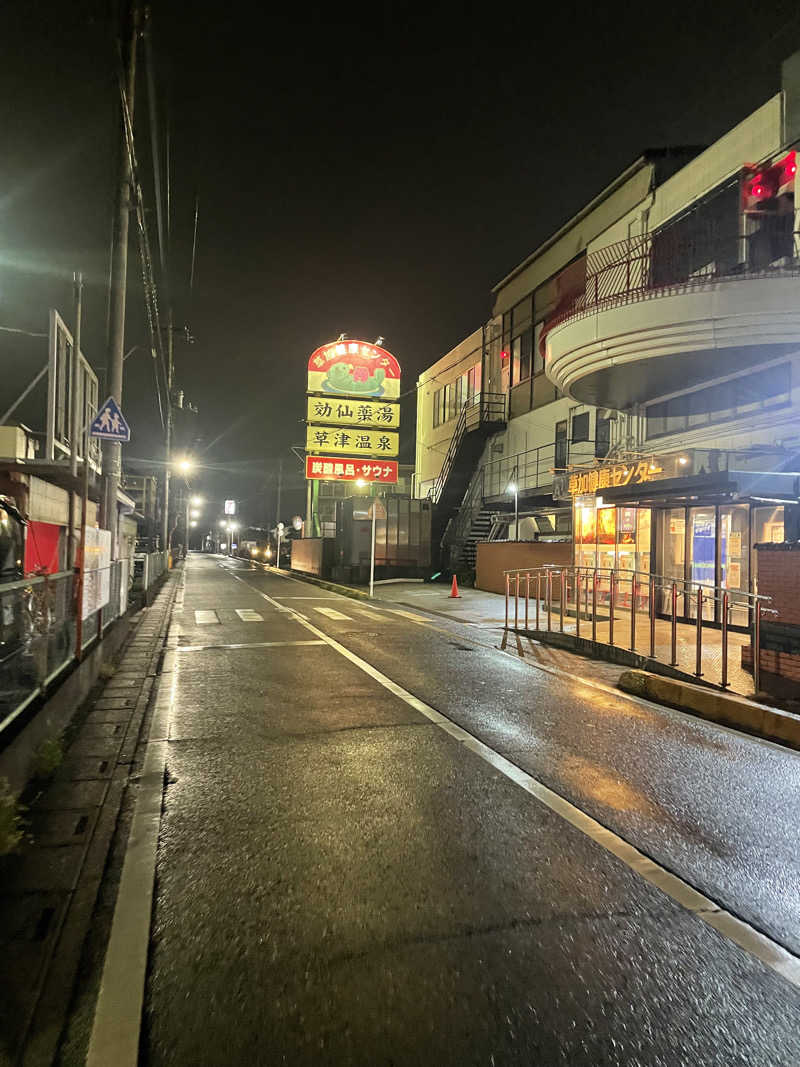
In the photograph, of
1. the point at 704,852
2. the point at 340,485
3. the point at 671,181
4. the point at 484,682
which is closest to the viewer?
the point at 704,852

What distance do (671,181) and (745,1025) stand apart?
2160 cm

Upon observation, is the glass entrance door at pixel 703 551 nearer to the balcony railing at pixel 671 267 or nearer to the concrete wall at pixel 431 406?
the balcony railing at pixel 671 267

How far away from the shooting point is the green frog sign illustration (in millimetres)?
26359

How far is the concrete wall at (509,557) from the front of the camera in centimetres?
2035

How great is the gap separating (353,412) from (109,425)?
17590 mm

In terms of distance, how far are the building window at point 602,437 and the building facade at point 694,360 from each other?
0.35 ft

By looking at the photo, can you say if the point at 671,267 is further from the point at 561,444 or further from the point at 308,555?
the point at 308,555

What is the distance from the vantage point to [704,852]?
368 cm

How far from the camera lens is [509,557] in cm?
2259

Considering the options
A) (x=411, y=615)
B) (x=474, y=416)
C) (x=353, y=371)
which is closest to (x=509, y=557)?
(x=411, y=615)

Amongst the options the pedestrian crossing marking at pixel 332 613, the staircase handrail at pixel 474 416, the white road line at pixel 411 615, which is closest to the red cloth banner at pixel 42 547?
the pedestrian crossing marking at pixel 332 613

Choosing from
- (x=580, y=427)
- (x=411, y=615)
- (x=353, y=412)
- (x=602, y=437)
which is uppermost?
(x=353, y=412)

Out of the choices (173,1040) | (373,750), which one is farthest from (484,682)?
(173,1040)

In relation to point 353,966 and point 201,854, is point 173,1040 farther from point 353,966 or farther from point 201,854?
point 201,854
